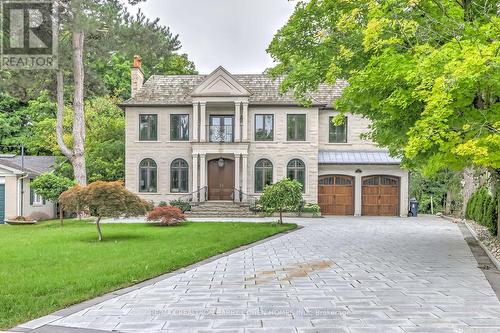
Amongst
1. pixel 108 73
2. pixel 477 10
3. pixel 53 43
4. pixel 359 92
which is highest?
pixel 108 73

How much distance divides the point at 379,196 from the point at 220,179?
9863 mm

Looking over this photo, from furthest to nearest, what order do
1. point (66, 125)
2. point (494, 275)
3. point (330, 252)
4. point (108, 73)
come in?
1. point (108, 73)
2. point (66, 125)
3. point (330, 252)
4. point (494, 275)

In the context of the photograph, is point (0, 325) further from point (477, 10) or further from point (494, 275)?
point (477, 10)

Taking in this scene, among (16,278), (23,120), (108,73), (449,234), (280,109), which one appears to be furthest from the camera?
(108,73)

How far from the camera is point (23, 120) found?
37.0 m

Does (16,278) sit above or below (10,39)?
below

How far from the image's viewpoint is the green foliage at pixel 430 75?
23.3ft

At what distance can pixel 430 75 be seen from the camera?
7.35 meters

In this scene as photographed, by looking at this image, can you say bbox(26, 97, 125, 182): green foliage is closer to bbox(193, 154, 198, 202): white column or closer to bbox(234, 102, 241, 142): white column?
bbox(193, 154, 198, 202): white column

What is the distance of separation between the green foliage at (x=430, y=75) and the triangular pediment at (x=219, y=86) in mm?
13845

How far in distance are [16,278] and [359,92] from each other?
7.65 meters

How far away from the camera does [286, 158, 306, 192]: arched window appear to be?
25484 mm

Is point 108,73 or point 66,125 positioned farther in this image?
point 108,73

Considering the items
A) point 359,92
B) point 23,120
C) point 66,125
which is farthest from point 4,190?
point 359,92
